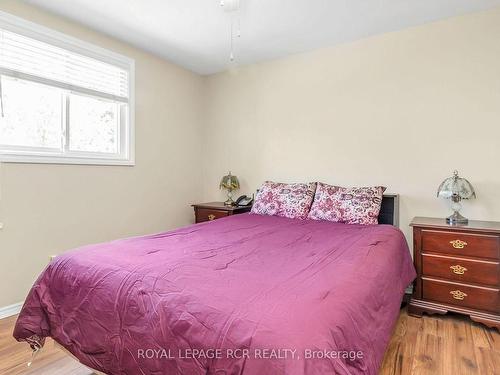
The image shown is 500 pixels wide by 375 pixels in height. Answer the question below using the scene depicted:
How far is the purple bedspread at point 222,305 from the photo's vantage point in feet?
2.81

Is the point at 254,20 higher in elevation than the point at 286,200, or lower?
higher

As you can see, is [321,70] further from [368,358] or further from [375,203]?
[368,358]

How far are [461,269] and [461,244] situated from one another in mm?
180

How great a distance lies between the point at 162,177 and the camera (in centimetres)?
348

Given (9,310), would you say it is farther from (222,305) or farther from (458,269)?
(458,269)

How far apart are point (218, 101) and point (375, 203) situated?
2.37 m

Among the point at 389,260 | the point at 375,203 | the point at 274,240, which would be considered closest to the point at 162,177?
the point at 274,240

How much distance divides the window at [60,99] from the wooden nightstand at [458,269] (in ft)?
9.25

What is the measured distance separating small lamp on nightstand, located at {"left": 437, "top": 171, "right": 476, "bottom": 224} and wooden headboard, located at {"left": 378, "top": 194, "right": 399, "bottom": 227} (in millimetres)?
364

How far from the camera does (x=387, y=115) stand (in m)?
2.80

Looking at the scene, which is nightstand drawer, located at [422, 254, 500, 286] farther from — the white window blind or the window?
the white window blind

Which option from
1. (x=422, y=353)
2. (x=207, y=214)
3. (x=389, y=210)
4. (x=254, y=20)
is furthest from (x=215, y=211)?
(x=422, y=353)

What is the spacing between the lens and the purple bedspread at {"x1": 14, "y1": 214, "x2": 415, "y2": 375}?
0.86 metres

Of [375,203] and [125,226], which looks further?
[125,226]
